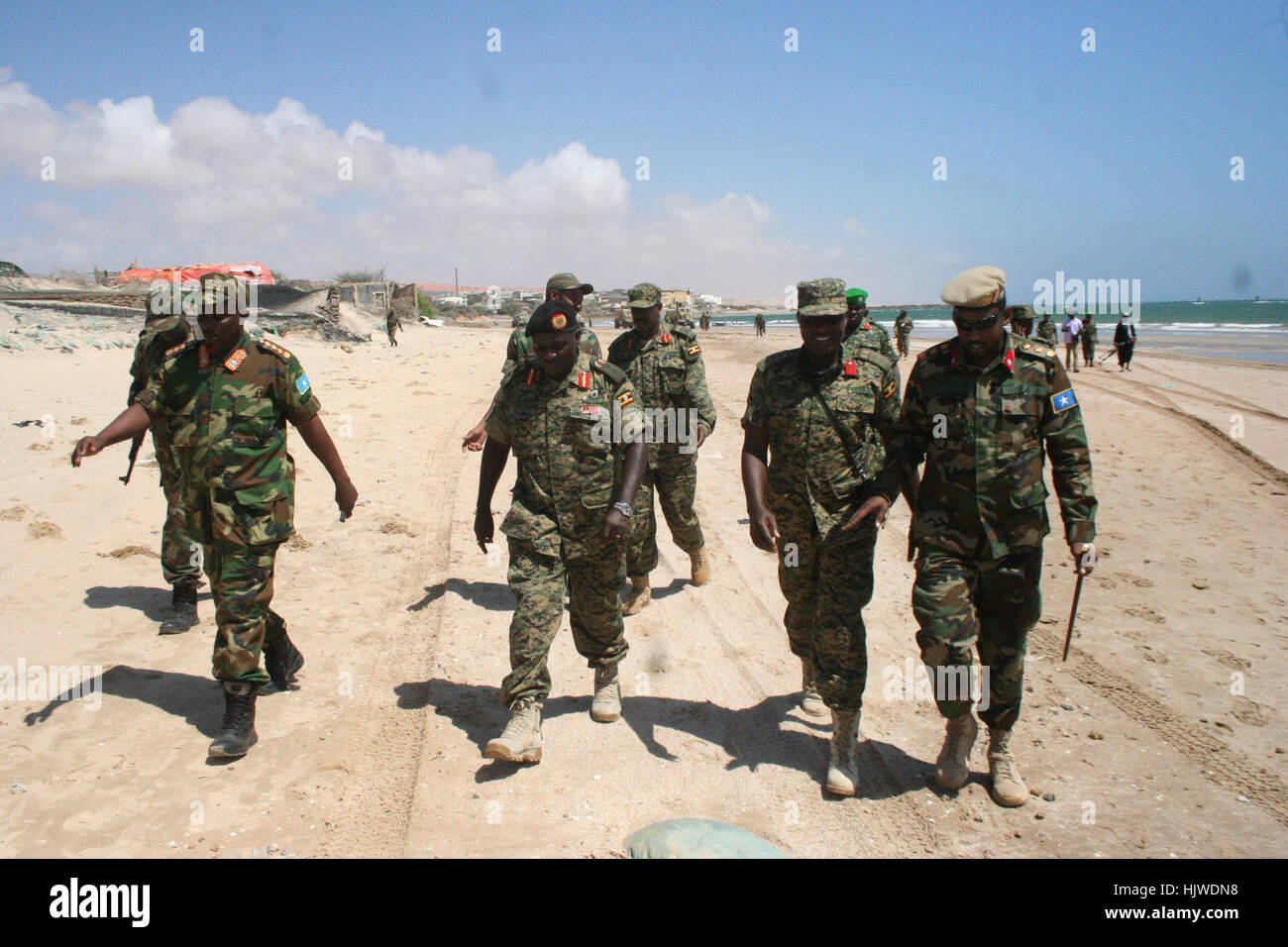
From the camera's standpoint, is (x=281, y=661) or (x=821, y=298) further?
(x=281, y=661)

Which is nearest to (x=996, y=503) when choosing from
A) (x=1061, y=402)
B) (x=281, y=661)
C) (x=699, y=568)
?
(x=1061, y=402)

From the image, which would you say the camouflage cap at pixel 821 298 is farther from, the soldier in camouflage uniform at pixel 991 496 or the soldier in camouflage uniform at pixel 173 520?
the soldier in camouflage uniform at pixel 173 520

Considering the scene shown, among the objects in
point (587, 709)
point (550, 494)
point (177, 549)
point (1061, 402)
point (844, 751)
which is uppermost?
point (1061, 402)

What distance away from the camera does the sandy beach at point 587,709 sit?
11.7 ft

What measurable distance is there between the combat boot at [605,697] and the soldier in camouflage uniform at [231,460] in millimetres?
1670

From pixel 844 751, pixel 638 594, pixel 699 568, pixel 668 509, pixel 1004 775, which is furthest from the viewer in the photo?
pixel 699 568

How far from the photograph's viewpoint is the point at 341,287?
40.7 metres

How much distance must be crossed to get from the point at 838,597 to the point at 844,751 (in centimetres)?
72

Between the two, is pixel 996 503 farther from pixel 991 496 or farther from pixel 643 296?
pixel 643 296

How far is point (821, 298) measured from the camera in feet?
12.5

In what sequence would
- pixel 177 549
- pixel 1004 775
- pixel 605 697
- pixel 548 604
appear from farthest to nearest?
pixel 177 549, pixel 605 697, pixel 548 604, pixel 1004 775

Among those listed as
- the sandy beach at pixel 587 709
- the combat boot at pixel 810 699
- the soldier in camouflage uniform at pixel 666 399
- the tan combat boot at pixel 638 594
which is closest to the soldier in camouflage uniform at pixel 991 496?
the sandy beach at pixel 587 709
